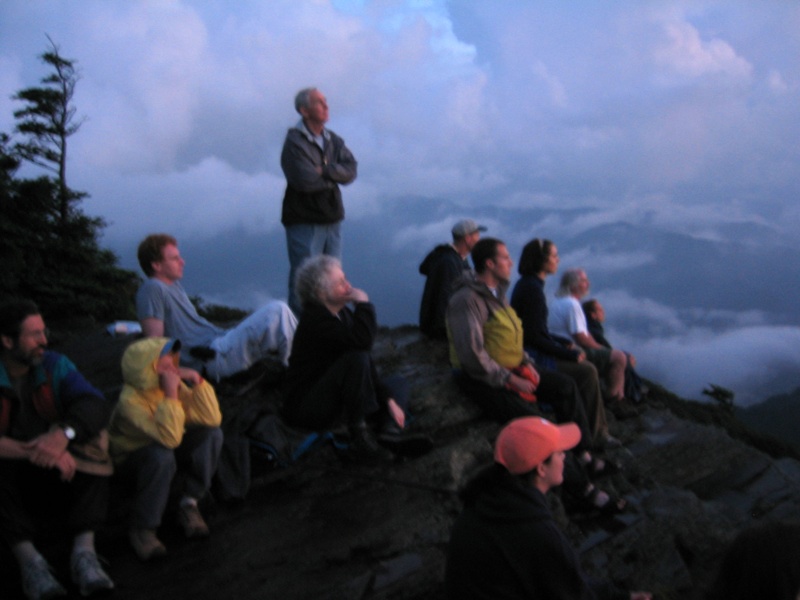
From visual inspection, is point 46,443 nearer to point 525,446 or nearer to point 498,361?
point 525,446

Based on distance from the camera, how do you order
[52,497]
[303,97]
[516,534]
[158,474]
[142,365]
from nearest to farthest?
1. [516,534]
2. [52,497]
3. [158,474]
4. [142,365]
5. [303,97]

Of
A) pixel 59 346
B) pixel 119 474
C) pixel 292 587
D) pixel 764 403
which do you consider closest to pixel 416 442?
pixel 292 587

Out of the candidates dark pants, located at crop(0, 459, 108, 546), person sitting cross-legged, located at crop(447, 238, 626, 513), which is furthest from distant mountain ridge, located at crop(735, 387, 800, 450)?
dark pants, located at crop(0, 459, 108, 546)

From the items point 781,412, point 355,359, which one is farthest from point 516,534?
point 781,412

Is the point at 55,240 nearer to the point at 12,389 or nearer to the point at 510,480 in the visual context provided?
the point at 12,389

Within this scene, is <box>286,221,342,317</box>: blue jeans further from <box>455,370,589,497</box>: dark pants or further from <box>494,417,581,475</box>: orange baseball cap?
<box>494,417,581,475</box>: orange baseball cap

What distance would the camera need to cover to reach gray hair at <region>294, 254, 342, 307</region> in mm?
5496


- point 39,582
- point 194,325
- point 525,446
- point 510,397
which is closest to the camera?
point 525,446

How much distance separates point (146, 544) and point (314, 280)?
2.16m

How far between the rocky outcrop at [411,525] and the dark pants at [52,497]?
0.36 metres

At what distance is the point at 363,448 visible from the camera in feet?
17.4

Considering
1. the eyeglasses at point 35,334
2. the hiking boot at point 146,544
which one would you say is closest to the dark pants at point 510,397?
the hiking boot at point 146,544

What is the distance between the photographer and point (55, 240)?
1126cm

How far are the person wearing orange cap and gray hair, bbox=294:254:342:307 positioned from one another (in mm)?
2439
